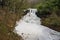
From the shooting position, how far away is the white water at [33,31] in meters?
6.85

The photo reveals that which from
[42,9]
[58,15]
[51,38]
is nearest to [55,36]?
[51,38]

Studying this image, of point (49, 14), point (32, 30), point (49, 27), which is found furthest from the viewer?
point (49, 14)

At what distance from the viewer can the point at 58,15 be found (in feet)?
30.8

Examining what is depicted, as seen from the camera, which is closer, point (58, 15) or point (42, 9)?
point (58, 15)

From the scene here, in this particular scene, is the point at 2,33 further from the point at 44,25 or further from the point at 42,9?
the point at 42,9

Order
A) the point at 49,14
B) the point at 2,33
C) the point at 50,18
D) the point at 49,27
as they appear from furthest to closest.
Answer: the point at 49,14 → the point at 50,18 → the point at 49,27 → the point at 2,33

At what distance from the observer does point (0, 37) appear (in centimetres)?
480

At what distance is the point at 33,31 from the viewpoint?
24.1 feet

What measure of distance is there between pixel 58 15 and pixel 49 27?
1455mm

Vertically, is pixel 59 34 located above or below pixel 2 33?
below

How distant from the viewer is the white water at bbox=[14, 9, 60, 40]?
685cm

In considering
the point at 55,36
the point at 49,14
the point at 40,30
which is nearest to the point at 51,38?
the point at 55,36

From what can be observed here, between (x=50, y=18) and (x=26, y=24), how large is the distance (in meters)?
1.24

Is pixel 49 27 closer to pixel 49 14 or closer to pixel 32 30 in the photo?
pixel 32 30
